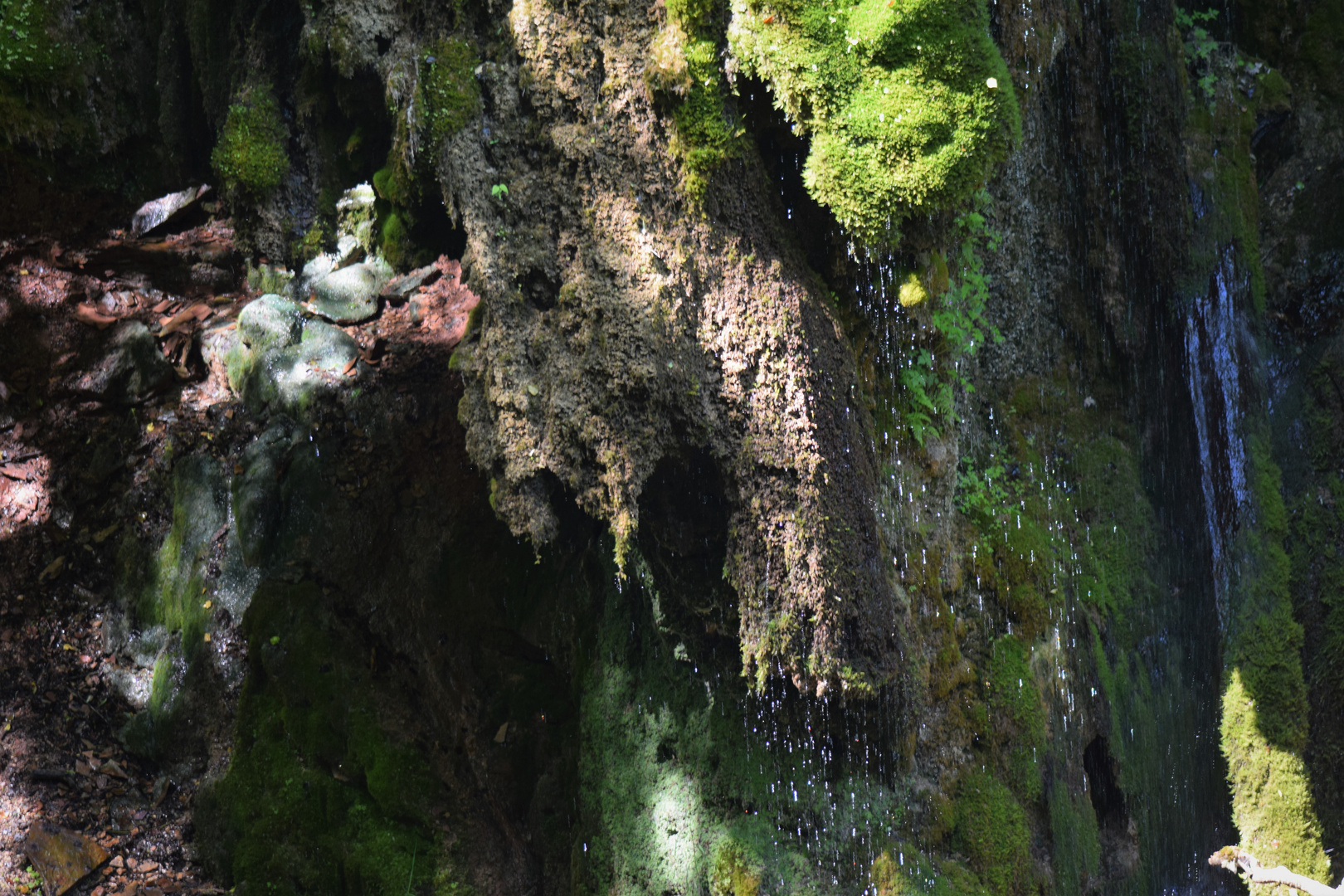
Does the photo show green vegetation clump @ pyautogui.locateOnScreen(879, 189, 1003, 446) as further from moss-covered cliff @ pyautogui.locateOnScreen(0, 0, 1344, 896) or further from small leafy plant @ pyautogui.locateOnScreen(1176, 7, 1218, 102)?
small leafy plant @ pyautogui.locateOnScreen(1176, 7, 1218, 102)

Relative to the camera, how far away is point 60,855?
5.26 meters

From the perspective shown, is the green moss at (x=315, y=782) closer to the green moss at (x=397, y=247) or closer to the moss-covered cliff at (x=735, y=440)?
the moss-covered cliff at (x=735, y=440)

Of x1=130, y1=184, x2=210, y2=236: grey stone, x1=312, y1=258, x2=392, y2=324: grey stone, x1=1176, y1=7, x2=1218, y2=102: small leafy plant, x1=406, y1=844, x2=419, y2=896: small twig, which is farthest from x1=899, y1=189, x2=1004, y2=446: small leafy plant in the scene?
x1=130, y1=184, x2=210, y2=236: grey stone

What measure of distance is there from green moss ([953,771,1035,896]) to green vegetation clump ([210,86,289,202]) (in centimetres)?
608

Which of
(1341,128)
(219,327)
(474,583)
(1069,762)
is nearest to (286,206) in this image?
(219,327)

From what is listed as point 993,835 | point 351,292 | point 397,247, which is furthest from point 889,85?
point 351,292

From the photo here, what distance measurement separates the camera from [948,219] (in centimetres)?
406

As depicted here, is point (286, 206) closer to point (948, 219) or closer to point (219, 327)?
point (219, 327)

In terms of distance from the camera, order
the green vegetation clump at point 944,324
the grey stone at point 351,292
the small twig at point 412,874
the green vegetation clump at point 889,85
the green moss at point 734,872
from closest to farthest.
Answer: the green vegetation clump at point 889,85, the green moss at point 734,872, the green vegetation clump at point 944,324, the small twig at point 412,874, the grey stone at point 351,292

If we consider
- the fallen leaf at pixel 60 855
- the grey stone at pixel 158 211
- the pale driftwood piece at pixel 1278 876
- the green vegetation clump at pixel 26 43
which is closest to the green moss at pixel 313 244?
the grey stone at pixel 158 211

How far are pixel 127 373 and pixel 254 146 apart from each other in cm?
200

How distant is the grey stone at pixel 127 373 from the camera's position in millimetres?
6715

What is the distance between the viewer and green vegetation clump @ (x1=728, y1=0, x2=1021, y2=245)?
3.67 m

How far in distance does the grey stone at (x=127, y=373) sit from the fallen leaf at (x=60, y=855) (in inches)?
120
